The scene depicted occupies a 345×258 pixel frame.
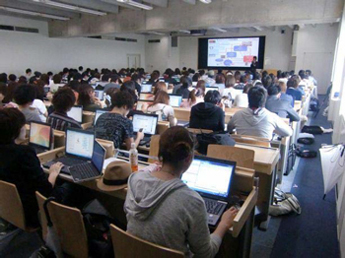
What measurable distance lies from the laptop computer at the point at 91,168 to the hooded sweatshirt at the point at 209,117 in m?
1.47

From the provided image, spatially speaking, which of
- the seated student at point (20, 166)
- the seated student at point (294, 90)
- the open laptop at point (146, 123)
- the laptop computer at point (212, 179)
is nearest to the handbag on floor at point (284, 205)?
the laptop computer at point (212, 179)

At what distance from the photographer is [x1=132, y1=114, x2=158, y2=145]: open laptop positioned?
3566 mm

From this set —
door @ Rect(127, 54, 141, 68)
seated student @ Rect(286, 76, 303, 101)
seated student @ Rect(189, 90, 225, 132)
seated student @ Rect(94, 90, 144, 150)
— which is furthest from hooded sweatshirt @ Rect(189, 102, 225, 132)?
door @ Rect(127, 54, 141, 68)

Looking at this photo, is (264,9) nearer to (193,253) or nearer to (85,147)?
(85,147)

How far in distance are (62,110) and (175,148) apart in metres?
2.04

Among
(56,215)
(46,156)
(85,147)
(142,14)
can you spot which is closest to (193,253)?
(56,215)

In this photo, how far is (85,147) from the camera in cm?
253

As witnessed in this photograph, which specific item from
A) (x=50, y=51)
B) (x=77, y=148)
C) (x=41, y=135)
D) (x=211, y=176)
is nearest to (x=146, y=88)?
(x=41, y=135)

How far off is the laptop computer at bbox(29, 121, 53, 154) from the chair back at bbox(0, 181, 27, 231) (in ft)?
2.47

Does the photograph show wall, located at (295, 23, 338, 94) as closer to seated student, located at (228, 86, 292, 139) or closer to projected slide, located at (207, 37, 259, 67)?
projected slide, located at (207, 37, 259, 67)

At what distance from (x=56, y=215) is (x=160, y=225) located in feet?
2.46

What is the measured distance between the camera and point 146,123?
361cm

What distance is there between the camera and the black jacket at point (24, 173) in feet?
6.43

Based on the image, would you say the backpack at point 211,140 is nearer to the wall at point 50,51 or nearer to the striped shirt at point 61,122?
the striped shirt at point 61,122
